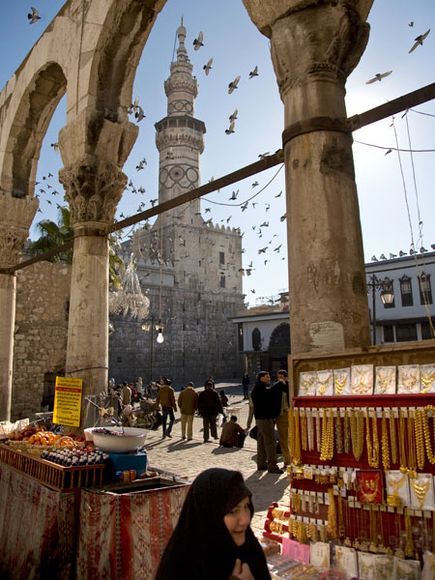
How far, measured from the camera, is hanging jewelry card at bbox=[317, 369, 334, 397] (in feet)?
8.25

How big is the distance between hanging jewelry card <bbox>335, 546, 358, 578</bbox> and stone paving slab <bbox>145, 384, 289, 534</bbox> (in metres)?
1.87

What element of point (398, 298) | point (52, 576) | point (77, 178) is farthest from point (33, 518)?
point (398, 298)

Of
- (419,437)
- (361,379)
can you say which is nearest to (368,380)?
(361,379)

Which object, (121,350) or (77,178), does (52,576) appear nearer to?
(77,178)

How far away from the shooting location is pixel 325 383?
8.36 ft

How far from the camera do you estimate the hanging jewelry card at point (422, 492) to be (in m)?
2.10

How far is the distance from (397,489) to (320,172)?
1.99 meters

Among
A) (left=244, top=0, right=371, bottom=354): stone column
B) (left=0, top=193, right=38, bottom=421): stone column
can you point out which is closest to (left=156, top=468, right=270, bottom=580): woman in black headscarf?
(left=244, top=0, right=371, bottom=354): stone column

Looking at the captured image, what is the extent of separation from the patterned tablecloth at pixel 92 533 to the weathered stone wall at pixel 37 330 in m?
9.28

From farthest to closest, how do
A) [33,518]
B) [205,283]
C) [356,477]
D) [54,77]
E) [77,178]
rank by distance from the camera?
[205,283]
[54,77]
[77,178]
[33,518]
[356,477]

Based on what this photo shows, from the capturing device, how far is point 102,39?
20.5 feet

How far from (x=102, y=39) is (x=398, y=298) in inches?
946

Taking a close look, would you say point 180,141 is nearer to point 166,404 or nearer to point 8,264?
point 166,404

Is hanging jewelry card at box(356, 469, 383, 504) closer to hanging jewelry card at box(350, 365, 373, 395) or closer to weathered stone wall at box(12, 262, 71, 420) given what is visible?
hanging jewelry card at box(350, 365, 373, 395)
